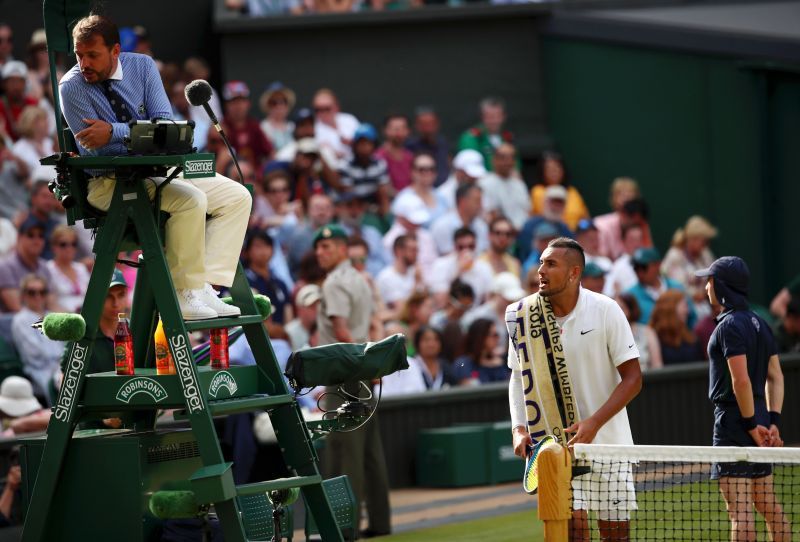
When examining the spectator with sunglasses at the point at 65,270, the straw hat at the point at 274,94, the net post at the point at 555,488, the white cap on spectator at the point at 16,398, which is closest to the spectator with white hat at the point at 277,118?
the straw hat at the point at 274,94

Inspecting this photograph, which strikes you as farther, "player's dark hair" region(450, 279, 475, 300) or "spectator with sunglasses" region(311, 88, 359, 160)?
"spectator with sunglasses" region(311, 88, 359, 160)

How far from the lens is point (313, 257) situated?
13445mm

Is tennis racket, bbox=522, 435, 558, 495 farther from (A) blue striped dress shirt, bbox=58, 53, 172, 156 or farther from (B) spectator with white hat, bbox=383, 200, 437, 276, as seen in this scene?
(B) spectator with white hat, bbox=383, 200, 437, 276

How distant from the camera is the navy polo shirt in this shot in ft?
28.6

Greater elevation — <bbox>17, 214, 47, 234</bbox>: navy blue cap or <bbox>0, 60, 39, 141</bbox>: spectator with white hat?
<bbox>0, 60, 39, 141</bbox>: spectator with white hat

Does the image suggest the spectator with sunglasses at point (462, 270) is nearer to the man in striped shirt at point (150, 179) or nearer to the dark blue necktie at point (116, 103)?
the man in striped shirt at point (150, 179)

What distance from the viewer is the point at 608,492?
7.80 m

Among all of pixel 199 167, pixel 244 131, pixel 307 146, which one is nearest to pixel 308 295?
pixel 307 146

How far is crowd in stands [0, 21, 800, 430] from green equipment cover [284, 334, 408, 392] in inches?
165

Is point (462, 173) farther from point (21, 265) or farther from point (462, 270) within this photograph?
point (21, 265)

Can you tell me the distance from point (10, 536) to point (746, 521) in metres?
4.39

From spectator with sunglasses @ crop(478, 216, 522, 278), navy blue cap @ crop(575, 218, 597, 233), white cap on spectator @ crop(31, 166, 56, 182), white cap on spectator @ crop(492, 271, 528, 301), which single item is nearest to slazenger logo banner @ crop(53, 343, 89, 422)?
white cap on spectator @ crop(31, 166, 56, 182)

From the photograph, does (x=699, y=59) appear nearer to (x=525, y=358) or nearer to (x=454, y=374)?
(x=454, y=374)

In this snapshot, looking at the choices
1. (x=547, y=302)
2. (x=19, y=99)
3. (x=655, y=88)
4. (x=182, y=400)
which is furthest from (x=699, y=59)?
(x=182, y=400)
